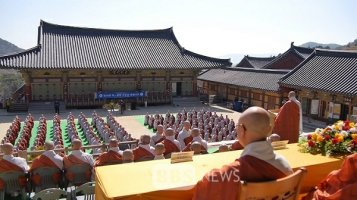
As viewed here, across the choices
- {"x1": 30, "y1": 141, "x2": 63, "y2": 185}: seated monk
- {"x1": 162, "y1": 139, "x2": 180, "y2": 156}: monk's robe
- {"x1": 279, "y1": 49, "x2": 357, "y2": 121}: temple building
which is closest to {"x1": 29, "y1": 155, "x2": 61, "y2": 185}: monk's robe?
{"x1": 30, "y1": 141, "x2": 63, "y2": 185}: seated monk

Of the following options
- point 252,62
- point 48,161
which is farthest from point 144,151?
point 252,62

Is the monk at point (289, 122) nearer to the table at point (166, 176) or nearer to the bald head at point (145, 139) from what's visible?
the table at point (166, 176)

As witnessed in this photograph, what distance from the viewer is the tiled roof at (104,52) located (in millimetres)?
26344

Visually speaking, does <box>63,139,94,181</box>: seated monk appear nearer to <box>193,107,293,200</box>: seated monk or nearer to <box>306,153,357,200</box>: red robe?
<box>193,107,293,200</box>: seated monk

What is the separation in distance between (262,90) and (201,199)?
24.3 meters

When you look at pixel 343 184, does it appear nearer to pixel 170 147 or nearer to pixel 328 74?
pixel 170 147

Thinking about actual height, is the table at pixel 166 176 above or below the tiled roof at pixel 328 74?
below

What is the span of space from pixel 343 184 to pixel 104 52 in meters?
28.2

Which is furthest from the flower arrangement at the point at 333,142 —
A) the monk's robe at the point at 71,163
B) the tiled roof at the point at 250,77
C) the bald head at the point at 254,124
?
the tiled roof at the point at 250,77

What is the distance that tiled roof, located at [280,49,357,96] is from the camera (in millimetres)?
19328

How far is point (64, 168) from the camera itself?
22.1 feet

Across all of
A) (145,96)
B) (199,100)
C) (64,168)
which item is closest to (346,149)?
(64,168)

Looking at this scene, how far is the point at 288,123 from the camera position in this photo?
680cm

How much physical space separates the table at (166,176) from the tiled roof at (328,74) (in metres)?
15.9
